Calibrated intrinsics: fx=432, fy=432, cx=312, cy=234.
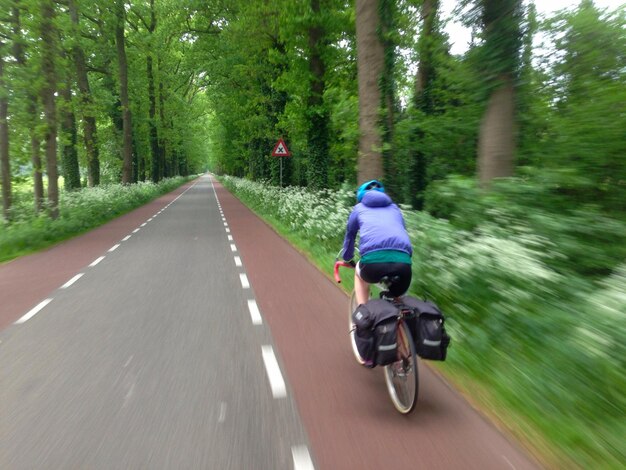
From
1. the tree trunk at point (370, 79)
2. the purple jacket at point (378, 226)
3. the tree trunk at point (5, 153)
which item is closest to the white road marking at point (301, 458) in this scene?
the purple jacket at point (378, 226)

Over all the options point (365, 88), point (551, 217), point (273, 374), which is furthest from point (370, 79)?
point (273, 374)

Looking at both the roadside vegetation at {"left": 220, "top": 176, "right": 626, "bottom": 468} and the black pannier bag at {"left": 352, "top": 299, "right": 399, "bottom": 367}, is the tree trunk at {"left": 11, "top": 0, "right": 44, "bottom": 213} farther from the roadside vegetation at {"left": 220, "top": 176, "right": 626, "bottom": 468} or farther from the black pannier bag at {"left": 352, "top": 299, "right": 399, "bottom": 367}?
the black pannier bag at {"left": 352, "top": 299, "right": 399, "bottom": 367}

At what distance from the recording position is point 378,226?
4.20 m

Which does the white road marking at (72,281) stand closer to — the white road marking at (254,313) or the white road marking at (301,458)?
the white road marking at (254,313)

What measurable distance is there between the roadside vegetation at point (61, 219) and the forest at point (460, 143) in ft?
0.33

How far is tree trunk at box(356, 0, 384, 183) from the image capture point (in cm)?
989

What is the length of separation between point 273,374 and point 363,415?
1.14m

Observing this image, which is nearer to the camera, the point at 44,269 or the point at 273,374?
the point at 273,374

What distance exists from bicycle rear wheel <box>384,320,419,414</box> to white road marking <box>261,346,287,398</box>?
0.98 meters

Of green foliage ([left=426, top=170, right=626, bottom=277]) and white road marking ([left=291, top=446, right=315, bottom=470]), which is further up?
green foliage ([left=426, top=170, right=626, bottom=277])

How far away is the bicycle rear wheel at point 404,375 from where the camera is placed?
139 inches

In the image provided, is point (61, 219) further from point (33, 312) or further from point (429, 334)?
point (429, 334)

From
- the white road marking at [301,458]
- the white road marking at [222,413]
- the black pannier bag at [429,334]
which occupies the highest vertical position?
the black pannier bag at [429,334]

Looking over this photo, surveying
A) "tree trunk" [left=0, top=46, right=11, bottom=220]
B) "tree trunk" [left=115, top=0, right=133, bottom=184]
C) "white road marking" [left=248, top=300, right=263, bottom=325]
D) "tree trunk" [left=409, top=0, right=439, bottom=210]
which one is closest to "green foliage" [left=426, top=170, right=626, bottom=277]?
"white road marking" [left=248, top=300, right=263, bottom=325]
